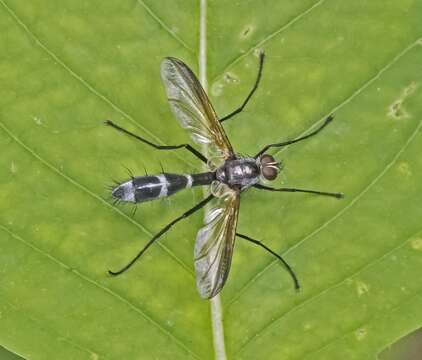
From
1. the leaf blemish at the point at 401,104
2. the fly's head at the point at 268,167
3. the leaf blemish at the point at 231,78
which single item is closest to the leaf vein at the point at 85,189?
the fly's head at the point at 268,167

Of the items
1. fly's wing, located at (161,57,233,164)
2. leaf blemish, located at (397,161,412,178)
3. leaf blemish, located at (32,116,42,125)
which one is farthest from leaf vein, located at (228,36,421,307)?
leaf blemish, located at (32,116,42,125)

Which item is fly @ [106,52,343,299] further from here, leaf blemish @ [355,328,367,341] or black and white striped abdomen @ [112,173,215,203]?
leaf blemish @ [355,328,367,341]

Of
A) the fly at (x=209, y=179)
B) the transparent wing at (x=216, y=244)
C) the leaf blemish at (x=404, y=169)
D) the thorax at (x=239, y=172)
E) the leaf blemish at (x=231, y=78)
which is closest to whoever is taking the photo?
the transparent wing at (x=216, y=244)

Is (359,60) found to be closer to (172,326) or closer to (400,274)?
(400,274)

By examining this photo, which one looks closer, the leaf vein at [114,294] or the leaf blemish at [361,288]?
the leaf vein at [114,294]

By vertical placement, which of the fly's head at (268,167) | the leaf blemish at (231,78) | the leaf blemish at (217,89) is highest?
the leaf blemish at (231,78)

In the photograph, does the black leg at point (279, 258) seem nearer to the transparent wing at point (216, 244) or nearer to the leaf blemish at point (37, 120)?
the transparent wing at point (216, 244)

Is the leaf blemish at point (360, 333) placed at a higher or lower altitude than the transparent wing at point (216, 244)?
lower
